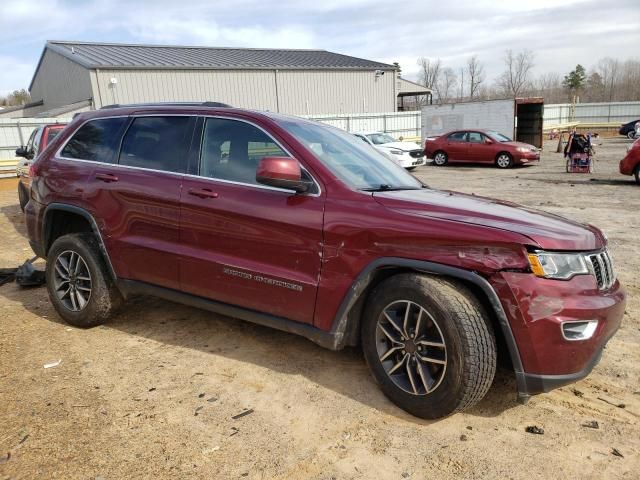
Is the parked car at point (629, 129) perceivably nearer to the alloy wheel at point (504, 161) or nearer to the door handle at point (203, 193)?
the alloy wheel at point (504, 161)

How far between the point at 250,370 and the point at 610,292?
236 centimetres

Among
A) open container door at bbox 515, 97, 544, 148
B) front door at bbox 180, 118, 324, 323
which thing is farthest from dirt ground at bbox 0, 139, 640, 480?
open container door at bbox 515, 97, 544, 148

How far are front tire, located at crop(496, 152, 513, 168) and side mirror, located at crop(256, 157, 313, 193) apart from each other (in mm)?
17601

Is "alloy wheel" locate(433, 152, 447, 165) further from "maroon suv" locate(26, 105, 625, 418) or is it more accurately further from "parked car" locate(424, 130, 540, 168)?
"maroon suv" locate(26, 105, 625, 418)

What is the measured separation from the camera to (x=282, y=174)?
3068mm

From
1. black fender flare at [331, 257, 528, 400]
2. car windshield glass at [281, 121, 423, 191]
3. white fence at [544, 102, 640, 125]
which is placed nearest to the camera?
black fender flare at [331, 257, 528, 400]

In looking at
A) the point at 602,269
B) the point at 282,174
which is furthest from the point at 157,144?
the point at 602,269

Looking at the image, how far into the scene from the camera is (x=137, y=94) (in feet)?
94.4

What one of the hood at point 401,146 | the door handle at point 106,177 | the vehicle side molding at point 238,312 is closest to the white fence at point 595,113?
Answer: the hood at point 401,146

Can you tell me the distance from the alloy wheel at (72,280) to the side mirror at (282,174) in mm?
2094

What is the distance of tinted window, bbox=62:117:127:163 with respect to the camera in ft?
13.9

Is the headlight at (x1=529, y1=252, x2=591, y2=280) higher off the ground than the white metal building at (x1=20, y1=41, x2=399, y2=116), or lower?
lower

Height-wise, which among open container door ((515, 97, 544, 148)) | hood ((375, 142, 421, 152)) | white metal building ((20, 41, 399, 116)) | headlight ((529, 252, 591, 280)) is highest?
white metal building ((20, 41, 399, 116))

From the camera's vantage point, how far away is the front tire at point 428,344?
271cm
